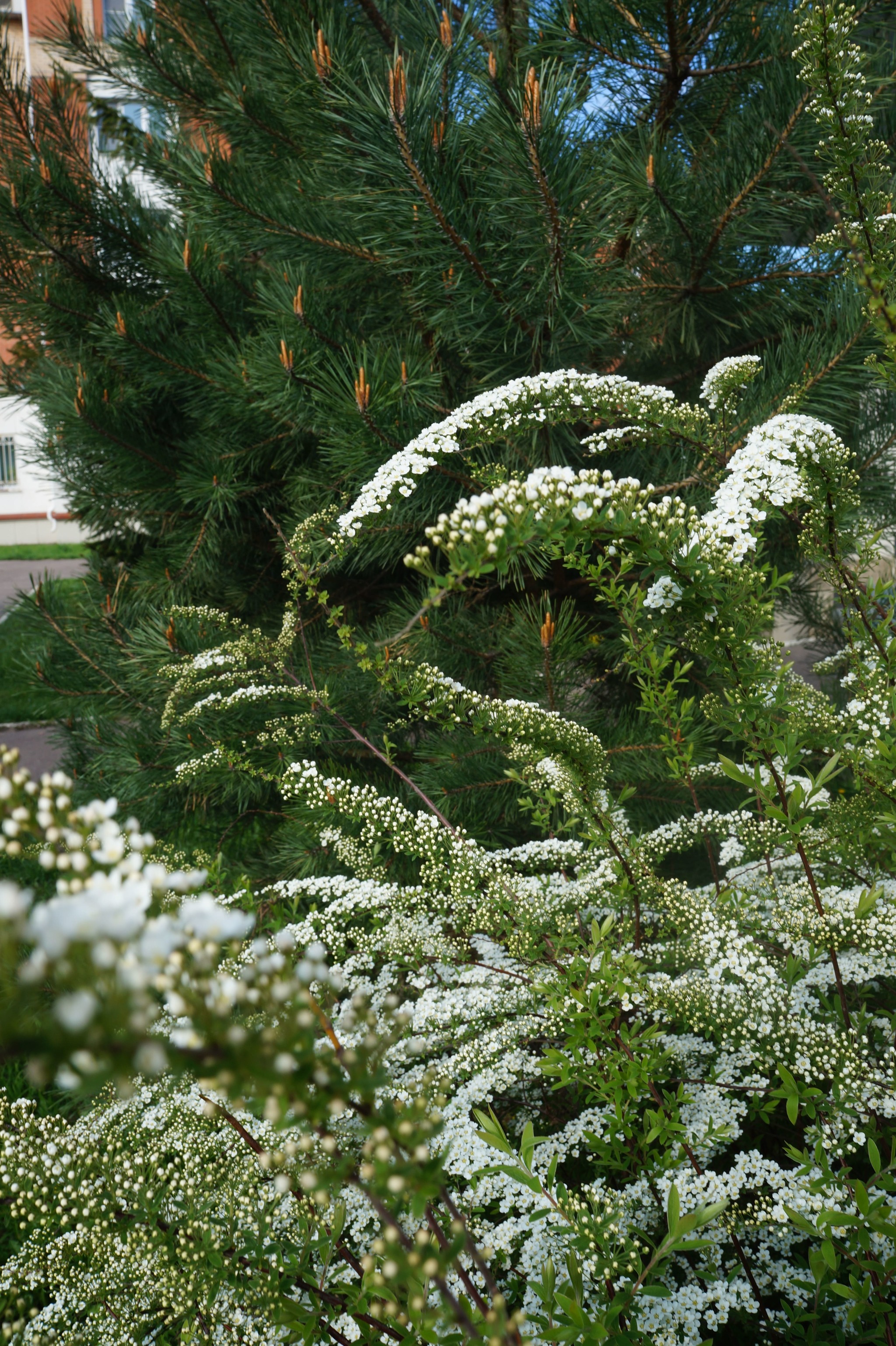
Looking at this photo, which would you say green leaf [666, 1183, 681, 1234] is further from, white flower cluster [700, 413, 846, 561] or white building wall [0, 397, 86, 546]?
white building wall [0, 397, 86, 546]

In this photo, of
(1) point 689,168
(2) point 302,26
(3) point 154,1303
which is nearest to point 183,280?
(2) point 302,26

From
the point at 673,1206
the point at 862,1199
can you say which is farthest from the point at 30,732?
the point at 862,1199

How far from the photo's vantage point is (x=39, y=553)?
479 inches

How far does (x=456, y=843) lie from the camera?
1349 mm

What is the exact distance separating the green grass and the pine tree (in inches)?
363

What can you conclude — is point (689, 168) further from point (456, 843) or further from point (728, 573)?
point (456, 843)

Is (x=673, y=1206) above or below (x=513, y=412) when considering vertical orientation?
below

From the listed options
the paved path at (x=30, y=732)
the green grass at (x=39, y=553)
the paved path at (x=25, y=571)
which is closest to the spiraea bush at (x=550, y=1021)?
the paved path at (x=30, y=732)

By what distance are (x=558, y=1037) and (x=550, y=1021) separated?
0.77 feet

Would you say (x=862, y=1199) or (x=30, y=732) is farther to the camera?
(x=30, y=732)

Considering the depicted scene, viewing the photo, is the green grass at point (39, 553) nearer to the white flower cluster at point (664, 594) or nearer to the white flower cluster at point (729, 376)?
the white flower cluster at point (729, 376)

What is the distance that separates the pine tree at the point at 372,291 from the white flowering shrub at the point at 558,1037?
2.01 feet

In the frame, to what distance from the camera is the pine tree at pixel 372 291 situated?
1938mm

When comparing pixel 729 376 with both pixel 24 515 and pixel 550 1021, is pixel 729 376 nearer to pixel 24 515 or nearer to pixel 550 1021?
pixel 550 1021
